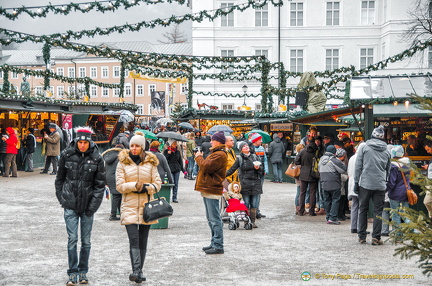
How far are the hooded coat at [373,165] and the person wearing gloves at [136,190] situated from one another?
4111 millimetres

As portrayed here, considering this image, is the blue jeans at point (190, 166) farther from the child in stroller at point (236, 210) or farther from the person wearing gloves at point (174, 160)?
the child in stroller at point (236, 210)

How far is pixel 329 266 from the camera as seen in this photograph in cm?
876

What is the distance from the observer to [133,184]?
768 cm

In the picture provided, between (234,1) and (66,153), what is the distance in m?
47.9

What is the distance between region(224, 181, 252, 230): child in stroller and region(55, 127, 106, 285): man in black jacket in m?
4.72

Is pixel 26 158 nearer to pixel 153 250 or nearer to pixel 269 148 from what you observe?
pixel 269 148

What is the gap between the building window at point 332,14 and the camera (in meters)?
53.3

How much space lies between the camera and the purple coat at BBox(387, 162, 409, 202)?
1098 cm

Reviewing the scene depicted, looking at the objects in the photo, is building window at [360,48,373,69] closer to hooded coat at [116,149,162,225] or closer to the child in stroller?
the child in stroller

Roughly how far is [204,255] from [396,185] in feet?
12.6

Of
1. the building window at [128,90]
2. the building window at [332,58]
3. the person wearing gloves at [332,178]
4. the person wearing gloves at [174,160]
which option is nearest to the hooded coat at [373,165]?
the person wearing gloves at [332,178]

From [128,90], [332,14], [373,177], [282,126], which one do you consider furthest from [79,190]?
[128,90]

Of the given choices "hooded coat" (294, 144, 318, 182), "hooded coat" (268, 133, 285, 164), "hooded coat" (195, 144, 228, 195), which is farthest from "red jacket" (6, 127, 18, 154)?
"hooded coat" (195, 144, 228, 195)

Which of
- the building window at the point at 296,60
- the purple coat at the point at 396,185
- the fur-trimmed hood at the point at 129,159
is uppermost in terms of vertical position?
the building window at the point at 296,60
